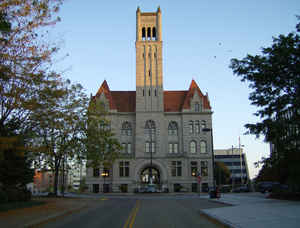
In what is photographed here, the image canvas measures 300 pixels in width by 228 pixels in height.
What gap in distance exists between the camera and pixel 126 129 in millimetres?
64875

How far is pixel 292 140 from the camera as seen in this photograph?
24609mm

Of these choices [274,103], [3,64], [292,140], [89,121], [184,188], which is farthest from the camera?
[184,188]

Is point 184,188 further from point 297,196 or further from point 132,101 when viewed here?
point 297,196

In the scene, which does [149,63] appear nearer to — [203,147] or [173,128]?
[173,128]

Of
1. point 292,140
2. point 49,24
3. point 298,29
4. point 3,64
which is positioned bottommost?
point 292,140

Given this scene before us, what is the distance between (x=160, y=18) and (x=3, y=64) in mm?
54337

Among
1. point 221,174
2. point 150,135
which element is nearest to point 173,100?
point 150,135

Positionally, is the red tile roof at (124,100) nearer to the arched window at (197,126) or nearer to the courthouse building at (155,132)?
the courthouse building at (155,132)

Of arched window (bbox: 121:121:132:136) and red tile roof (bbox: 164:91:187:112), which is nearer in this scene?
arched window (bbox: 121:121:132:136)

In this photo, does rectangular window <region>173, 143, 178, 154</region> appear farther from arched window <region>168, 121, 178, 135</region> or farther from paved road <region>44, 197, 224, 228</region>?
paved road <region>44, 197, 224, 228</region>

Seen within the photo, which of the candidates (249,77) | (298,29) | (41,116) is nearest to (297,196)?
(249,77)

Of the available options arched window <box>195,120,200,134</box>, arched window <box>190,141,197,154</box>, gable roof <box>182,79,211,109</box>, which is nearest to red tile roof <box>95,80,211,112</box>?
gable roof <box>182,79,211,109</box>

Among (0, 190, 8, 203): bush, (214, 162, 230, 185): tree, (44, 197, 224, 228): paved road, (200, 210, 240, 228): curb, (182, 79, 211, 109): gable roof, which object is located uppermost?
(182, 79, 211, 109): gable roof

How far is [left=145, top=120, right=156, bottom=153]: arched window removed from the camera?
62.5 m
